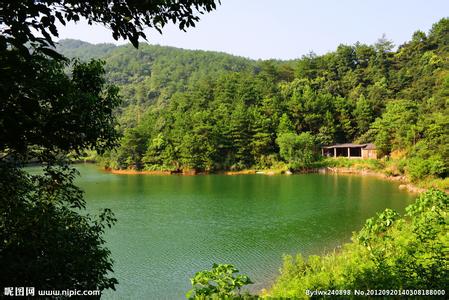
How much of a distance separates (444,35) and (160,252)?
53.4 meters

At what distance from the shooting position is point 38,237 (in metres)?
3.85

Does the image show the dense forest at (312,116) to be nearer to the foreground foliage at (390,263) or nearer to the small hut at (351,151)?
the small hut at (351,151)

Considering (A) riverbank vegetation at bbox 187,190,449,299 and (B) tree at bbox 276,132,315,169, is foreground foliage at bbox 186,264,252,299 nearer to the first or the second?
(A) riverbank vegetation at bbox 187,190,449,299

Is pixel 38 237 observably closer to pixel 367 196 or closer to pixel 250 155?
pixel 367 196

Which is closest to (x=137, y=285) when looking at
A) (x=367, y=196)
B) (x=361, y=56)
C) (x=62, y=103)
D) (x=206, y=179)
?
(x=62, y=103)

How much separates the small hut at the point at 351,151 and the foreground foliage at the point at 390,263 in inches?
1038

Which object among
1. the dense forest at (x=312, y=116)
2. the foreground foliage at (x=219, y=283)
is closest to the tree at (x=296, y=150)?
the dense forest at (x=312, y=116)

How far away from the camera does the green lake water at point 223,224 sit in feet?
31.1

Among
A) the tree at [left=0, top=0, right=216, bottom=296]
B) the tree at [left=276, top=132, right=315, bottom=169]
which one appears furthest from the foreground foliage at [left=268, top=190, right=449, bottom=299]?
the tree at [left=276, top=132, right=315, bottom=169]

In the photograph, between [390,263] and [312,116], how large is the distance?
3438cm

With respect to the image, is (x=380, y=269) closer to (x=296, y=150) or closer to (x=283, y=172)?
(x=283, y=172)

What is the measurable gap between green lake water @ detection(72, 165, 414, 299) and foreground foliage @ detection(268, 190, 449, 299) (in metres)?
2.02

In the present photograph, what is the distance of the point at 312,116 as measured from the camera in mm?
39000

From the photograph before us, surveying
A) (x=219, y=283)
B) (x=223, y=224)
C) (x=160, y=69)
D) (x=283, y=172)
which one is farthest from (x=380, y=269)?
(x=160, y=69)
